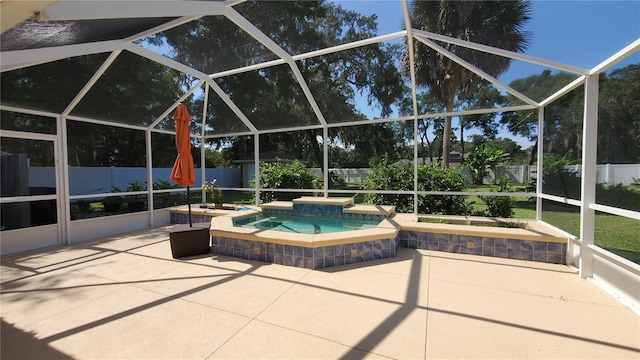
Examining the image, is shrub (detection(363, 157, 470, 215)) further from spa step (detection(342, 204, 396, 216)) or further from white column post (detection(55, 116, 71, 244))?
white column post (detection(55, 116, 71, 244))

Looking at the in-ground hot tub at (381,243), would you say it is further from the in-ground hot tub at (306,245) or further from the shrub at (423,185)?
the shrub at (423,185)

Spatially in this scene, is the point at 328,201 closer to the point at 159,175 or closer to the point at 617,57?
the point at 617,57

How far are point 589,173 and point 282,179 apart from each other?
323 inches

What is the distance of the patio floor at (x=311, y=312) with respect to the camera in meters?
2.26

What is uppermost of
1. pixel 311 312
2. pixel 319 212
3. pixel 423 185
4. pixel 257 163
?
pixel 257 163

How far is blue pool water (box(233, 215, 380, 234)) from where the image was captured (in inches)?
247

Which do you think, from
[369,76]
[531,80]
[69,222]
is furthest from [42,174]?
[531,80]

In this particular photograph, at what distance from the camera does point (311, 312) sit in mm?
2836

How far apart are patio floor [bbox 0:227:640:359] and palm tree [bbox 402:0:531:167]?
12.3 feet

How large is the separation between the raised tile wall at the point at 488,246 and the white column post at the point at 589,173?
1.94 ft

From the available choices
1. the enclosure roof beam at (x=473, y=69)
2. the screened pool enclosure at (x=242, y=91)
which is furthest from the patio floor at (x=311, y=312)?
the enclosure roof beam at (x=473, y=69)

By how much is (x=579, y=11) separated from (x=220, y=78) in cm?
641

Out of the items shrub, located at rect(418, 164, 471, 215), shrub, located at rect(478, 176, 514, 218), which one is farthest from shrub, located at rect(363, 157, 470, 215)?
shrub, located at rect(478, 176, 514, 218)

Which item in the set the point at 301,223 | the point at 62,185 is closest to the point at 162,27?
the point at 62,185
